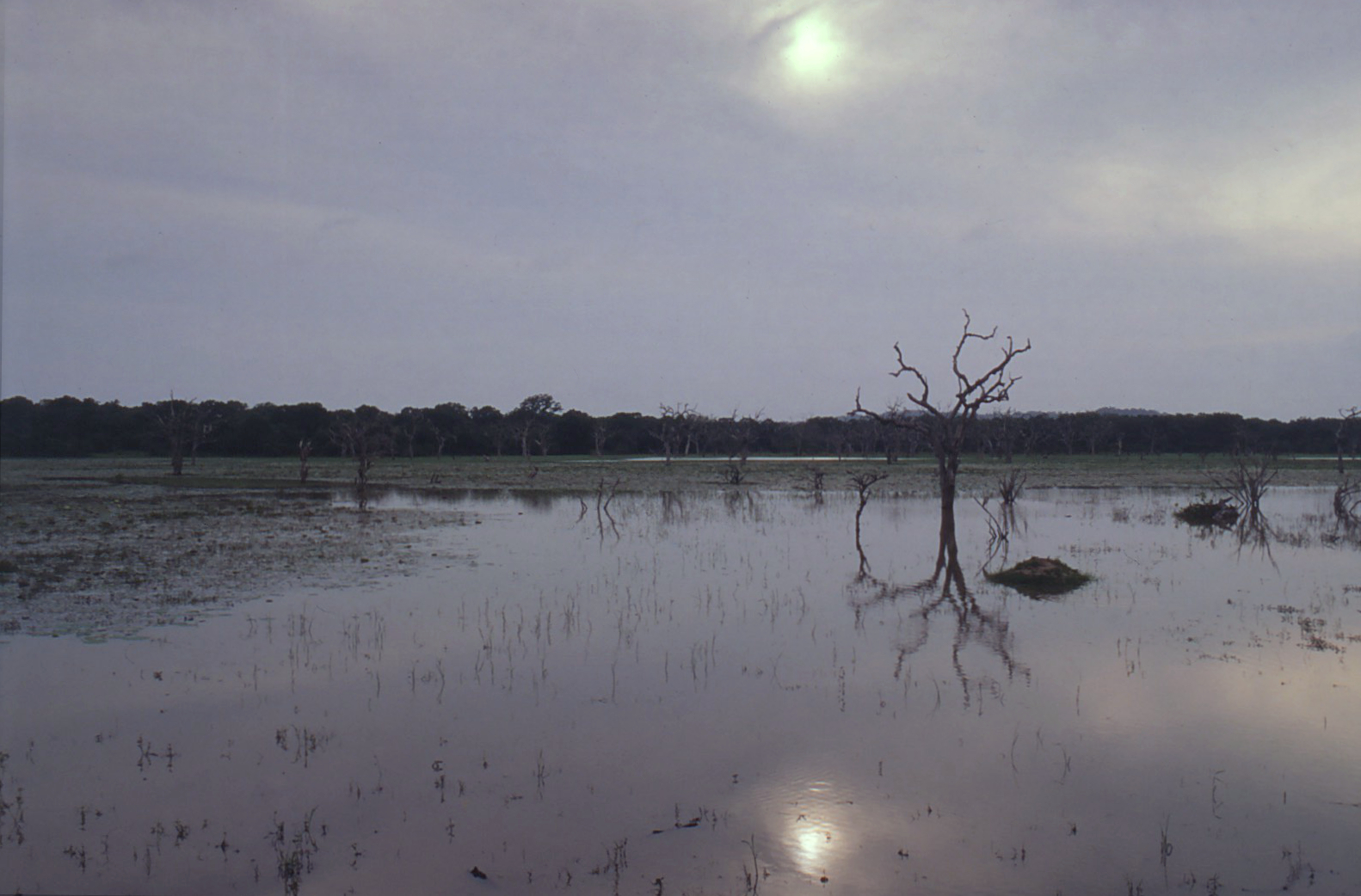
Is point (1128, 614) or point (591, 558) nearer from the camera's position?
point (1128, 614)

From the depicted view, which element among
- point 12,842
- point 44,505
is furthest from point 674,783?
point 44,505

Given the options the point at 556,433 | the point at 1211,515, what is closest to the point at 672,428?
the point at 556,433

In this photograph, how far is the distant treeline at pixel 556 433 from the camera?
9162 cm

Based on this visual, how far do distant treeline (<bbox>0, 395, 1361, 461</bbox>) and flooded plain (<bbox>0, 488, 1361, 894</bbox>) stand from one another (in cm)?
6525

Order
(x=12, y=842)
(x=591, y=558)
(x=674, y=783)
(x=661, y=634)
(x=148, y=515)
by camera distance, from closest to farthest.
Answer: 1. (x=12, y=842)
2. (x=674, y=783)
3. (x=661, y=634)
4. (x=591, y=558)
5. (x=148, y=515)

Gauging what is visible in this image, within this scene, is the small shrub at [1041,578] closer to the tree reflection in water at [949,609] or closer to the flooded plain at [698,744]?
the flooded plain at [698,744]

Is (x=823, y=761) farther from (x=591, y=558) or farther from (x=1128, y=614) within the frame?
(x=591, y=558)

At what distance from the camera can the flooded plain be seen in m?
5.76

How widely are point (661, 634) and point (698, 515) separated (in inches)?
748

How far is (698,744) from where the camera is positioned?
7.93 m

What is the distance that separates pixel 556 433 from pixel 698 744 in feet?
363

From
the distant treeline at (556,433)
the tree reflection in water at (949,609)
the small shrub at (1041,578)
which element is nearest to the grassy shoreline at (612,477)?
the distant treeline at (556,433)

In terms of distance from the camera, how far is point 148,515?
1139 inches

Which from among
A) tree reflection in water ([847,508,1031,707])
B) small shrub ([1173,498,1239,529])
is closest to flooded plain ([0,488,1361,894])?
tree reflection in water ([847,508,1031,707])
